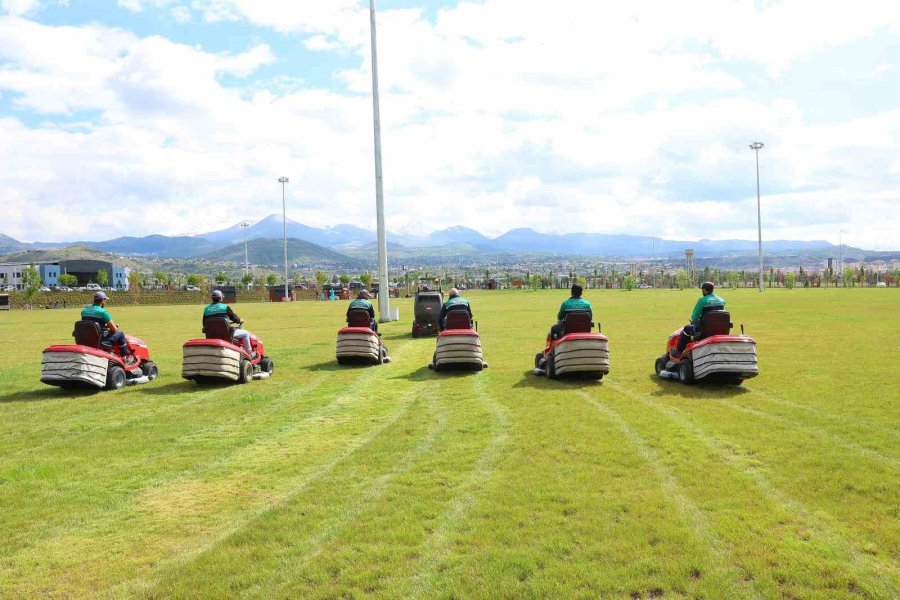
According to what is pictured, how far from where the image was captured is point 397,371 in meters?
17.5

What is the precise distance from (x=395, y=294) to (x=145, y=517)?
10601 cm

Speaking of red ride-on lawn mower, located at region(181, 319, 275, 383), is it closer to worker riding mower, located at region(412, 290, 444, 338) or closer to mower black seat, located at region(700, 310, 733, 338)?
mower black seat, located at region(700, 310, 733, 338)

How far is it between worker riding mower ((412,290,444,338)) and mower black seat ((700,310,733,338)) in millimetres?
14478

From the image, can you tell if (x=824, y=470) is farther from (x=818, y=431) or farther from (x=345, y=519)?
(x=345, y=519)

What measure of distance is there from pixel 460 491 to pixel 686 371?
8379 millimetres

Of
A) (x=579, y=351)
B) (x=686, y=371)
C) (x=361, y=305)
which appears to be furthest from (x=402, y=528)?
(x=361, y=305)

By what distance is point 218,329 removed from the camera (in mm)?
15555

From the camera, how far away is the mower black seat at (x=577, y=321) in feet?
49.0

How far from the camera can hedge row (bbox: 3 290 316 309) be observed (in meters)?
91.6

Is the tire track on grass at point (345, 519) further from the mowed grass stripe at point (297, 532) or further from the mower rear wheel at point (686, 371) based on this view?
the mower rear wheel at point (686, 371)

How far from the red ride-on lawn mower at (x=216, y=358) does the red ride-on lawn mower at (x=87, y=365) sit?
141 cm

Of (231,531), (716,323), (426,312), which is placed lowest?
(231,531)

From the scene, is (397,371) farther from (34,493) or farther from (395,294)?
(395,294)

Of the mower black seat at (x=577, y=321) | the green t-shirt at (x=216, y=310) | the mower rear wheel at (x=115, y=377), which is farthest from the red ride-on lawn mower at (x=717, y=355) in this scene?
the mower rear wheel at (x=115, y=377)
